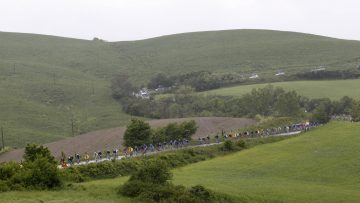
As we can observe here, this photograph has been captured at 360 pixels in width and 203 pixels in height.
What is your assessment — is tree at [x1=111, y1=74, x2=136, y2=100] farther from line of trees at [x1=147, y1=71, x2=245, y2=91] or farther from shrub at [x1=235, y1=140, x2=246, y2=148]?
shrub at [x1=235, y1=140, x2=246, y2=148]

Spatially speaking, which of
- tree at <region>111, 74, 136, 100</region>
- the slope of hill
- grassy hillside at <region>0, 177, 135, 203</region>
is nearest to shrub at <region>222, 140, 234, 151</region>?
the slope of hill

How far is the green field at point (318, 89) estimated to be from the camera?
123 m

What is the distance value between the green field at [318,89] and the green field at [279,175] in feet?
185

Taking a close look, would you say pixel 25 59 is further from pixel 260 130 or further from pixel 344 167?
pixel 344 167

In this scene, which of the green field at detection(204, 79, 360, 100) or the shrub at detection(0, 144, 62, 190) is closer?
the shrub at detection(0, 144, 62, 190)

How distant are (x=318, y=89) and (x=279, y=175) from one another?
8544 centimetres

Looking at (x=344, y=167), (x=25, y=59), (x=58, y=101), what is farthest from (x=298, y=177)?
(x=25, y=59)

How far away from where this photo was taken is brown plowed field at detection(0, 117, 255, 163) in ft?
259

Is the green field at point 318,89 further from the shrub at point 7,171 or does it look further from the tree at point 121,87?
the shrub at point 7,171

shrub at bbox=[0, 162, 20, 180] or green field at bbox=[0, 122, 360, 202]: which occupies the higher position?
shrub at bbox=[0, 162, 20, 180]

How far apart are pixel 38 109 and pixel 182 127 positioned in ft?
214

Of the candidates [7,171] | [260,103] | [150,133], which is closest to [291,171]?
[150,133]

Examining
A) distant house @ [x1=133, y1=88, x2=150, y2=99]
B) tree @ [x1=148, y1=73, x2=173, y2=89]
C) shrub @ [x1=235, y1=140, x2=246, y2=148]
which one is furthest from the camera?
tree @ [x1=148, y1=73, x2=173, y2=89]

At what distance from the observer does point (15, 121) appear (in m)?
117
